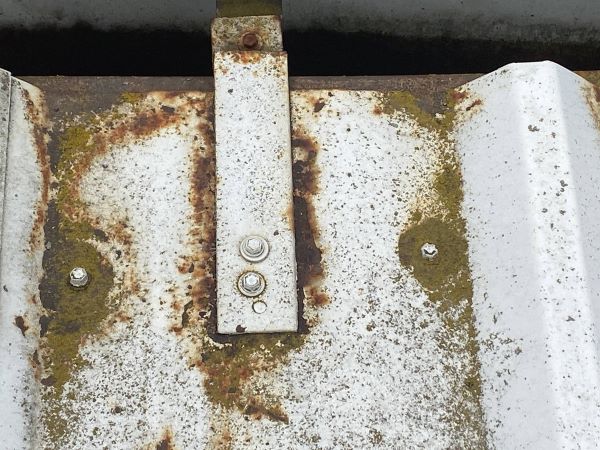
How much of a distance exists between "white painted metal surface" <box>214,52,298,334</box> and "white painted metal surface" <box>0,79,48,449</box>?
1.34 feet

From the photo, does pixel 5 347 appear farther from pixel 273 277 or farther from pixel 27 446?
pixel 273 277

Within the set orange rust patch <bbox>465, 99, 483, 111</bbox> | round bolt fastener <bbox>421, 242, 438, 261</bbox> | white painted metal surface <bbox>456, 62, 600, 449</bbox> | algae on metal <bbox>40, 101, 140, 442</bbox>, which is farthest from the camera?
orange rust patch <bbox>465, 99, 483, 111</bbox>

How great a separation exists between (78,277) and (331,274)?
56 centimetres

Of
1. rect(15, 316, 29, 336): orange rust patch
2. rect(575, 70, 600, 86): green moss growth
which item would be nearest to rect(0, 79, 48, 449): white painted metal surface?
rect(15, 316, 29, 336): orange rust patch

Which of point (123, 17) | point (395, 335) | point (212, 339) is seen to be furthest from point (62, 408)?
point (123, 17)

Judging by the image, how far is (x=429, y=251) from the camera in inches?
57.7

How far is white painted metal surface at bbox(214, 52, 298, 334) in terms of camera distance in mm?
1391

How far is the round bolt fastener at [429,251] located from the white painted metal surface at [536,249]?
0.09m

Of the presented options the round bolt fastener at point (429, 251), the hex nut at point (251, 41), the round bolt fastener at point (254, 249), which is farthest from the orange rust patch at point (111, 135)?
the round bolt fastener at point (429, 251)

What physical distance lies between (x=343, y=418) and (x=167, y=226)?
0.59 metres

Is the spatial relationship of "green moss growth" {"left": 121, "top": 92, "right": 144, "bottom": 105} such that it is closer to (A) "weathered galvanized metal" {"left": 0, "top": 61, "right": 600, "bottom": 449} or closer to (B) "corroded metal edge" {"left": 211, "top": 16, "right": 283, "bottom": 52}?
(A) "weathered galvanized metal" {"left": 0, "top": 61, "right": 600, "bottom": 449}

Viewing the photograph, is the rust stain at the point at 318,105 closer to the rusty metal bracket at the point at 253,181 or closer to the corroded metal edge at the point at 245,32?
the rusty metal bracket at the point at 253,181

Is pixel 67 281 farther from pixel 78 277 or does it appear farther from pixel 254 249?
pixel 254 249

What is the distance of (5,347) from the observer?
1305 millimetres
